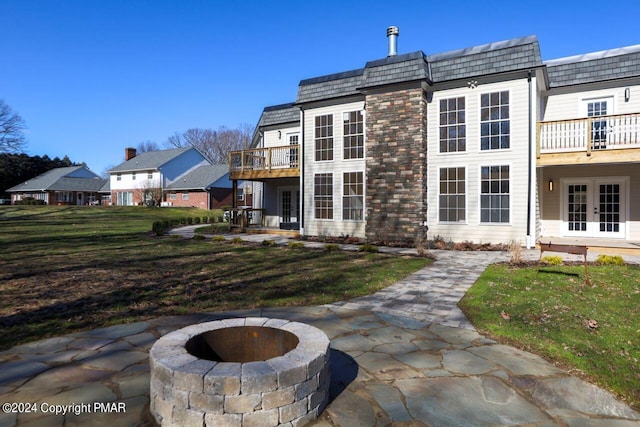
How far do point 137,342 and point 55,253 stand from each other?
8.85 metres

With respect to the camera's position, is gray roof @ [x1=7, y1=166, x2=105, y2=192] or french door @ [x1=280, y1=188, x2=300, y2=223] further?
gray roof @ [x1=7, y1=166, x2=105, y2=192]

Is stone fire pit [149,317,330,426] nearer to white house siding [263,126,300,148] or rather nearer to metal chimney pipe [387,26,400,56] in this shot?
metal chimney pipe [387,26,400,56]

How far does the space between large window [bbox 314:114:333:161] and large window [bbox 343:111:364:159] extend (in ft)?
2.25

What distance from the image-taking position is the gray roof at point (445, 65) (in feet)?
38.0

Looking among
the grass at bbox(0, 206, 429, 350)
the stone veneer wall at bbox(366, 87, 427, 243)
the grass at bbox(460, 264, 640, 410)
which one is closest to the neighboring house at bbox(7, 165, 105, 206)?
the grass at bbox(0, 206, 429, 350)

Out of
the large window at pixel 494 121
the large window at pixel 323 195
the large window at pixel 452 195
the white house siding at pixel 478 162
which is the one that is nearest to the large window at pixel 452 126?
the white house siding at pixel 478 162

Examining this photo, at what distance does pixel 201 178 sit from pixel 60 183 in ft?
70.5

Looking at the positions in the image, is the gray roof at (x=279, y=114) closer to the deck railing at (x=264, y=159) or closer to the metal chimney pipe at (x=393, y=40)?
the deck railing at (x=264, y=159)

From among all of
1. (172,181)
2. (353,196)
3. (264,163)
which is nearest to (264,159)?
(264,163)

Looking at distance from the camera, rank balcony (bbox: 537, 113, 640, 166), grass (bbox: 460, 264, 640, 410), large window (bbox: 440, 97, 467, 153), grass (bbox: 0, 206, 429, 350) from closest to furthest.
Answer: grass (bbox: 460, 264, 640, 410)
grass (bbox: 0, 206, 429, 350)
balcony (bbox: 537, 113, 640, 166)
large window (bbox: 440, 97, 467, 153)

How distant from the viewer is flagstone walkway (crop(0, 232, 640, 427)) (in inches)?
108

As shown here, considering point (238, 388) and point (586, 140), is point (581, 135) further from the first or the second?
point (238, 388)

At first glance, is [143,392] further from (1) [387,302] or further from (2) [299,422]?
(1) [387,302]

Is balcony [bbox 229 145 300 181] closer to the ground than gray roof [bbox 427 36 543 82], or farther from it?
closer to the ground
